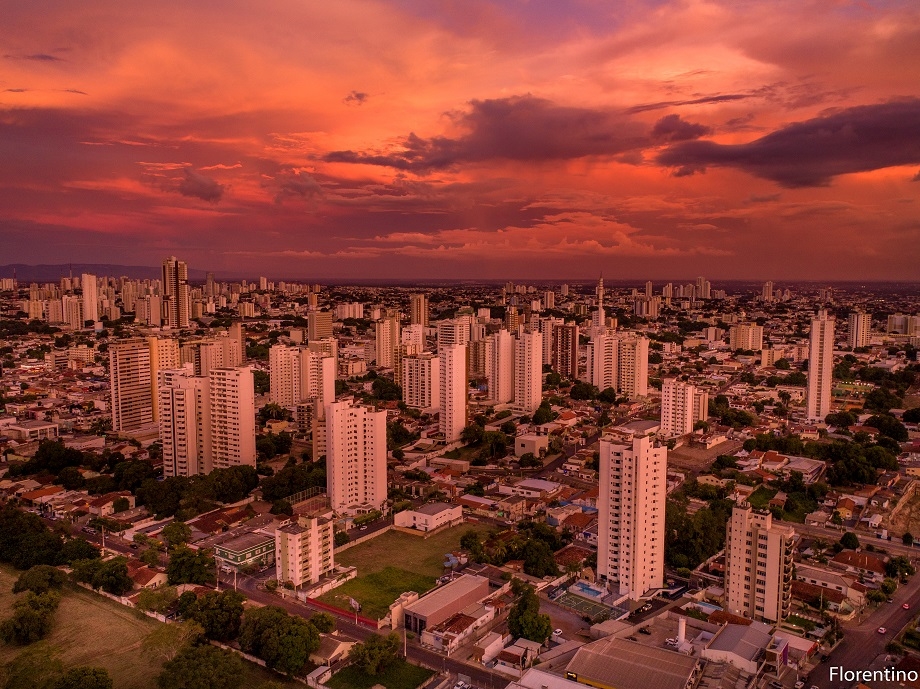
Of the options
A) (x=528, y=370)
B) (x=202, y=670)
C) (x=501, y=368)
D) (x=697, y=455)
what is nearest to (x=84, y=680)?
(x=202, y=670)

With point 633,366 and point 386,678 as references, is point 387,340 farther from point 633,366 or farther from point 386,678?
point 386,678

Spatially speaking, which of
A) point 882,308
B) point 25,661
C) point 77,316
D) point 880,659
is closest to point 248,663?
point 25,661

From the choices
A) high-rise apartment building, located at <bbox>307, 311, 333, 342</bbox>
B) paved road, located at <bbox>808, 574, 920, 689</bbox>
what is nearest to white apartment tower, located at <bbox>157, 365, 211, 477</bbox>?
paved road, located at <bbox>808, 574, 920, 689</bbox>

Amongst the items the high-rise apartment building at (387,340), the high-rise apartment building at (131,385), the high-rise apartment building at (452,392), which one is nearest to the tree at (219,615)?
the high-rise apartment building at (452,392)

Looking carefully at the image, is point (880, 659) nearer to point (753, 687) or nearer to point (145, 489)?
point (753, 687)

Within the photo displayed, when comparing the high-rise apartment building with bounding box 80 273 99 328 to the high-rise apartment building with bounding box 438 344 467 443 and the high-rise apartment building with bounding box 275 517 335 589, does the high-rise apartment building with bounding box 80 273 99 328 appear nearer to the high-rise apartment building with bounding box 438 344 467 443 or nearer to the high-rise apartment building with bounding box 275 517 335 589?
the high-rise apartment building with bounding box 438 344 467 443
